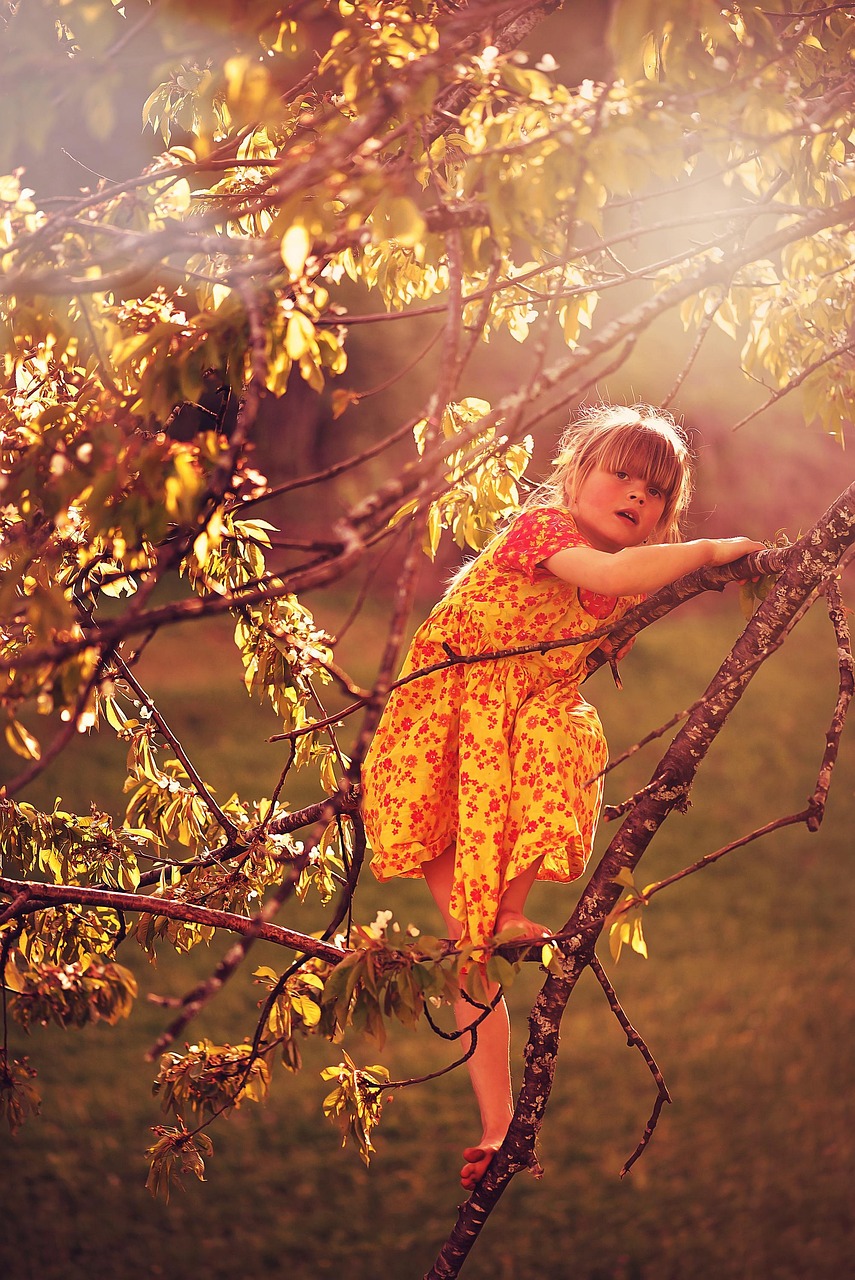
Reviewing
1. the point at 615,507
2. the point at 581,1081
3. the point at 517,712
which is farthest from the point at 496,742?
the point at 581,1081

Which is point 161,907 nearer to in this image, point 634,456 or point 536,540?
point 536,540

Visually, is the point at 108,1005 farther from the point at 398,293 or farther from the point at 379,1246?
the point at 379,1246

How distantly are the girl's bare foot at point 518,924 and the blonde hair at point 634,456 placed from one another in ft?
2.75

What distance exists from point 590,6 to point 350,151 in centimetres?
491

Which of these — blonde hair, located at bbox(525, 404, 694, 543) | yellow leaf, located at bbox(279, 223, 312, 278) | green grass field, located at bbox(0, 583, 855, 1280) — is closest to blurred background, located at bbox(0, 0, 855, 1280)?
green grass field, located at bbox(0, 583, 855, 1280)

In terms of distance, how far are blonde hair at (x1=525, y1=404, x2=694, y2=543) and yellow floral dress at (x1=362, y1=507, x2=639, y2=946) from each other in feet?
0.67

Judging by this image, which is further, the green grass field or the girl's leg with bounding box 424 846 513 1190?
the green grass field

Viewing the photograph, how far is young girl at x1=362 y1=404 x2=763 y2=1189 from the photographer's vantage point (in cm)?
218

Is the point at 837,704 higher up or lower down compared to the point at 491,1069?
higher up

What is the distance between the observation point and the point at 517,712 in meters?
2.35

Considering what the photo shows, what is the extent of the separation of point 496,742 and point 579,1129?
4487mm

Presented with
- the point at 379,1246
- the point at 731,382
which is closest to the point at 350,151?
the point at 379,1246

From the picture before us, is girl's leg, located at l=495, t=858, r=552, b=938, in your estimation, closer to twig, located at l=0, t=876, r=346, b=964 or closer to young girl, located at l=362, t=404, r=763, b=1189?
young girl, located at l=362, t=404, r=763, b=1189

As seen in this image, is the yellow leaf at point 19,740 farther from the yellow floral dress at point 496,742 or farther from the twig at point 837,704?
the twig at point 837,704
